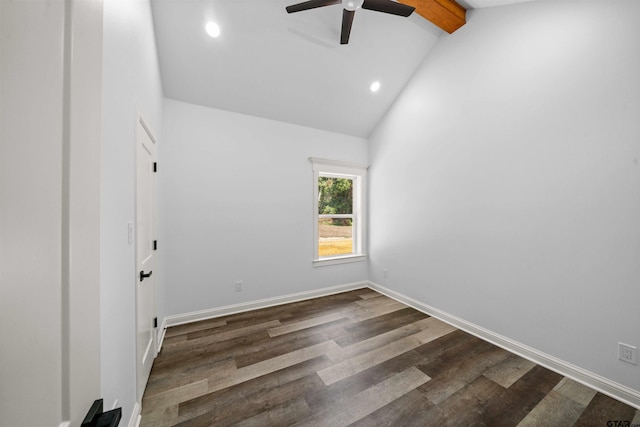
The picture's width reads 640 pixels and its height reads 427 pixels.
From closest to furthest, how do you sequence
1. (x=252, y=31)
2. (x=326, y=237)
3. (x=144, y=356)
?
(x=144, y=356) → (x=252, y=31) → (x=326, y=237)

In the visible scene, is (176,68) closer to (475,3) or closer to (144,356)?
(144,356)

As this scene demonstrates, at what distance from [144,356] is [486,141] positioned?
12.0 ft

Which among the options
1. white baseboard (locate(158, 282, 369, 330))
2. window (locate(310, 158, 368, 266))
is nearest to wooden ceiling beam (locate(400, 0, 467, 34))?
window (locate(310, 158, 368, 266))

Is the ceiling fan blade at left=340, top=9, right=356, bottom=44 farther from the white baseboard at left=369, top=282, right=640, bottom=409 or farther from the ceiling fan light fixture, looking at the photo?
the white baseboard at left=369, top=282, right=640, bottom=409

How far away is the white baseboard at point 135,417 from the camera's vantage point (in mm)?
1365

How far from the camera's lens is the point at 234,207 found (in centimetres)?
300

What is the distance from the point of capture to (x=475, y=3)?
243cm

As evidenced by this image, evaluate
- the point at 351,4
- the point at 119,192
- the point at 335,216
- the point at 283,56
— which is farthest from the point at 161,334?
the point at 351,4

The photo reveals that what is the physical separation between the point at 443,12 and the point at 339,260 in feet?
11.1

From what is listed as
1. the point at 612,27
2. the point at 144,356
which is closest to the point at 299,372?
the point at 144,356

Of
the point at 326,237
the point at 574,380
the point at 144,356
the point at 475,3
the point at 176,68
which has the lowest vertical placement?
the point at 574,380

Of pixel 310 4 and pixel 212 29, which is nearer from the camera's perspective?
pixel 310 4

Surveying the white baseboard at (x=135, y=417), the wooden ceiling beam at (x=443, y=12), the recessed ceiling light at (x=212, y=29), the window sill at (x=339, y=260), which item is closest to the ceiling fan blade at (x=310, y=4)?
the recessed ceiling light at (x=212, y=29)

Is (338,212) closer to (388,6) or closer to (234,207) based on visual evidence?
(234,207)
